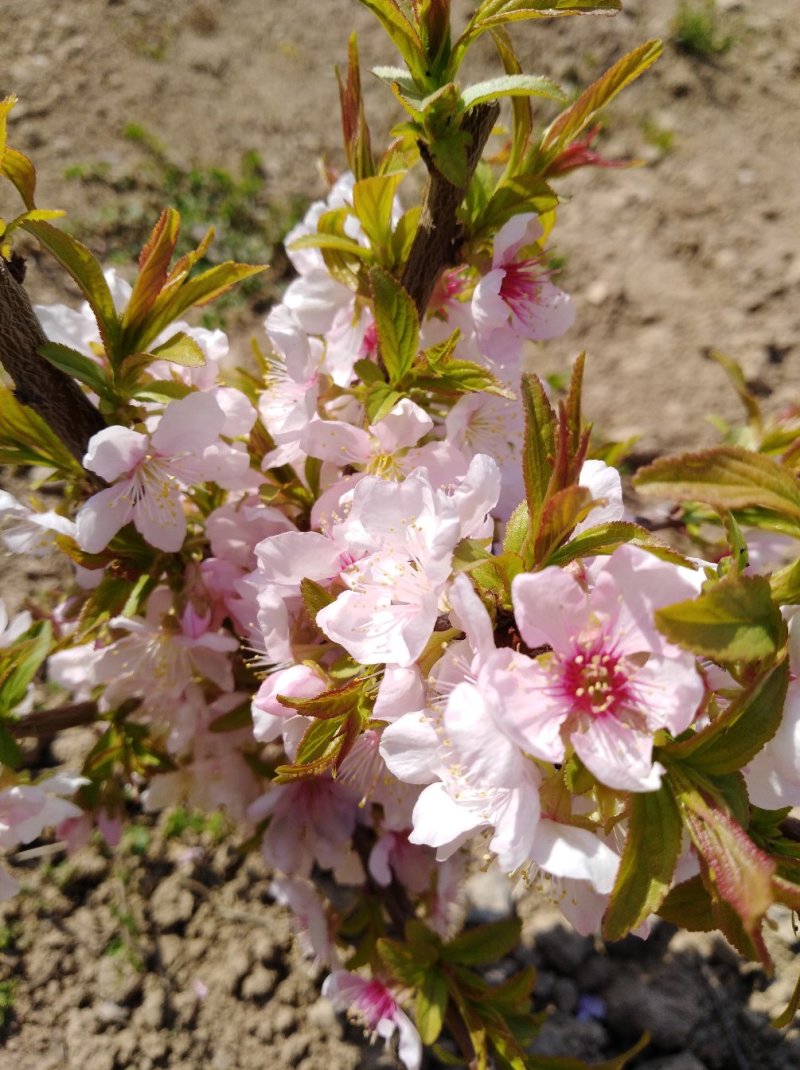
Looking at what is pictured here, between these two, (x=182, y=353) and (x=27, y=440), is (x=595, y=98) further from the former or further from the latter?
(x=27, y=440)

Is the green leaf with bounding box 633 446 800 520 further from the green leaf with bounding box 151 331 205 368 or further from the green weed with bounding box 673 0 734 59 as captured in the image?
the green weed with bounding box 673 0 734 59

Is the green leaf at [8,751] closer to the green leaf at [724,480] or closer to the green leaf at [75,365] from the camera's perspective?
the green leaf at [75,365]

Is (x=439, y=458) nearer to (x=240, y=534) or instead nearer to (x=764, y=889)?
(x=240, y=534)

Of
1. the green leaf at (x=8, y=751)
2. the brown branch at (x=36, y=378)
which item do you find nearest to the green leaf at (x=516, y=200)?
the brown branch at (x=36, y=378)

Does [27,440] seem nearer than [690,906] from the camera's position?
No

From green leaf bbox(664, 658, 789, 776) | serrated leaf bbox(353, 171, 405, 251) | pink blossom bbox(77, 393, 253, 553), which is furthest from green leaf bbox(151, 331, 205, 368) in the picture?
green leaf bbox(664, 658, 789, 776)

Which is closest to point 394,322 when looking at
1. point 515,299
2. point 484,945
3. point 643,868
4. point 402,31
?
point 515,299
